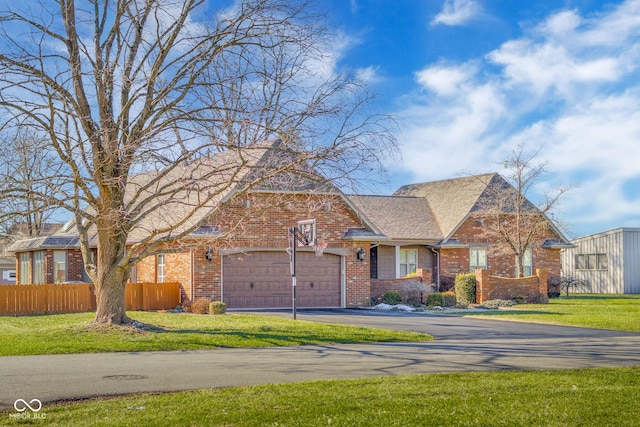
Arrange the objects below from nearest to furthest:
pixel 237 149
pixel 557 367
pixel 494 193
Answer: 1. pixel 557 367
2. pixel 237 149
3. pixel 494 193

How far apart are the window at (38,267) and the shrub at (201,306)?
35.5ft

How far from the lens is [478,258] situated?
3953 cm

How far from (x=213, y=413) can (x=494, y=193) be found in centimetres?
3293

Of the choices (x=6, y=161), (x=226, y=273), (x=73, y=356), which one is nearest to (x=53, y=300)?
(x=226, y=273)

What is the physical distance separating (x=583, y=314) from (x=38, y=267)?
24.5 m

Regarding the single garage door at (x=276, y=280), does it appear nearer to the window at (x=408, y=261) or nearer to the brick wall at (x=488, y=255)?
the window at (x=408, y=261)

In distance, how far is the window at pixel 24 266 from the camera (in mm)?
37569

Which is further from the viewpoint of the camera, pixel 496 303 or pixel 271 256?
pixel 496 303

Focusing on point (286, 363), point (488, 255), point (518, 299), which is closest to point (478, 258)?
point (488, 255)

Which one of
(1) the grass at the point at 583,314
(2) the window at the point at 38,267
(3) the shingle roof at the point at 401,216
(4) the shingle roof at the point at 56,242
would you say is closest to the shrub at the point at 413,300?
(1) the grass at the point at 583,314

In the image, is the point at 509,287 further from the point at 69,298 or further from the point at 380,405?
the point at 380,405

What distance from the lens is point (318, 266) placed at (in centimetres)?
3088

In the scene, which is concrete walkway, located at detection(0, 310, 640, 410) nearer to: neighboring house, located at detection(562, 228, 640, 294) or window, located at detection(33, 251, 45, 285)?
window, located at detection(33, 251, 45, 285)

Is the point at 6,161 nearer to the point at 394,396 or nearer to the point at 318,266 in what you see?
the point at 394,396
